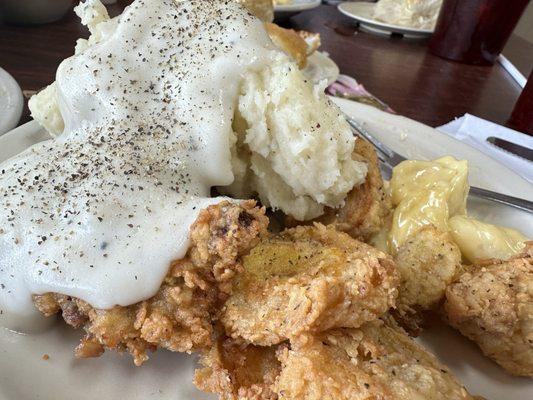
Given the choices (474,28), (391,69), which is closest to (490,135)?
(391,69)

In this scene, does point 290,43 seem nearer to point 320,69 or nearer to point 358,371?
point 320,69

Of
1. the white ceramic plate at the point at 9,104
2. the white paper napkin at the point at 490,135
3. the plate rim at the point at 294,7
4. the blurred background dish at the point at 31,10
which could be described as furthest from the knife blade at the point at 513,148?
the blurred background dish at the point at 31,10

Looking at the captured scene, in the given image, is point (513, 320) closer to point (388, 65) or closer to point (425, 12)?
point (388, 65)

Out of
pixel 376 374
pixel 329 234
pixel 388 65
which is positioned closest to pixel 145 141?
pixel 329 234

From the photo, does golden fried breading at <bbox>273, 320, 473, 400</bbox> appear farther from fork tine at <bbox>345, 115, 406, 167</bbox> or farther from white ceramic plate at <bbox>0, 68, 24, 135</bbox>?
white ceramic plate at <bbox>0, 68, 24, 135</bbox>

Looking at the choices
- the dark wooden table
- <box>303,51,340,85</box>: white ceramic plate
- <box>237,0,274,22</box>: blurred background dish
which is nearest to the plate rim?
the dark wooden table

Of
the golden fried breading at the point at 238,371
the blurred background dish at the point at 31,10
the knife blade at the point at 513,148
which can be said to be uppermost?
the knife blade at the point at 513,148

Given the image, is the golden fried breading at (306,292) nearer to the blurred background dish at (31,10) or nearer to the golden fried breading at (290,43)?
the golden fried breading at (290,43)
